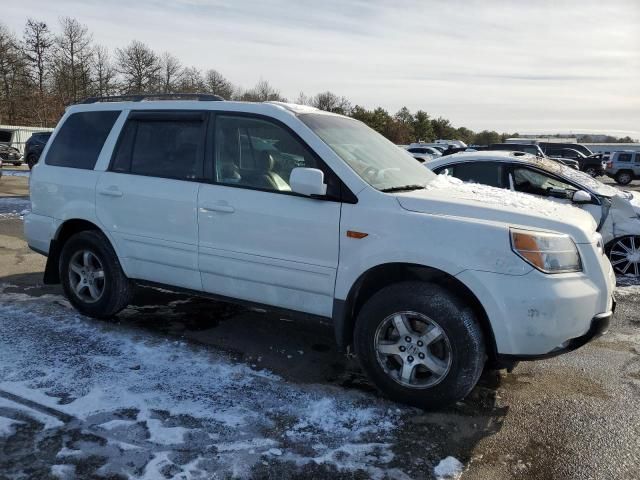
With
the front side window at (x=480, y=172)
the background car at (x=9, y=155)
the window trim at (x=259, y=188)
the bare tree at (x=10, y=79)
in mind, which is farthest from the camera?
the bare tree at (x=10, y=79)

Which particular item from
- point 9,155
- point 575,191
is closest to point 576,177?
point 575,191

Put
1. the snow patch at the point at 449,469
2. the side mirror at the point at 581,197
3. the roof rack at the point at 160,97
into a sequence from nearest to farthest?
1. the snow patch at the point at 449,469
2. the roof rack at the point at 160,97
3. the side mirror at the point at 581,197

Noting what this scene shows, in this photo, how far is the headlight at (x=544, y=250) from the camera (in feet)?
10.4

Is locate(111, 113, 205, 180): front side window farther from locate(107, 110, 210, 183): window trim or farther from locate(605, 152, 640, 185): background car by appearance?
locate(605, 152, 640, 185): background car

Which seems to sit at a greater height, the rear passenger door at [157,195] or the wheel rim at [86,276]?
the rear passenger door at [157,195]

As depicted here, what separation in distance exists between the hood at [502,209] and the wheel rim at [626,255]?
3478 millimetres

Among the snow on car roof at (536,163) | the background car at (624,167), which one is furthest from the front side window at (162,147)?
the background car at (624,167)

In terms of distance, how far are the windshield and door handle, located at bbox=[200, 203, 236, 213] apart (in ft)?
2.77

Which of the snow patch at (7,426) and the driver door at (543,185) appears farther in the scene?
the driver door at (543,185)

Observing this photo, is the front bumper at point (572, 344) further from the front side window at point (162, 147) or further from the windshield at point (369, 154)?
the front side window at point (162, 147)

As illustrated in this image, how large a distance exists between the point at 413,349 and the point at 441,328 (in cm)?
25

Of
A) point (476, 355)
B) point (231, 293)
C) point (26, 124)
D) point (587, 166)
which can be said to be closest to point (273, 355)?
point (231, 293)

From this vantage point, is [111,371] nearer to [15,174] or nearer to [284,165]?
[284,165]

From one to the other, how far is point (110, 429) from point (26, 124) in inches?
1908
